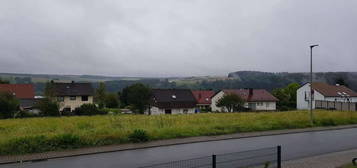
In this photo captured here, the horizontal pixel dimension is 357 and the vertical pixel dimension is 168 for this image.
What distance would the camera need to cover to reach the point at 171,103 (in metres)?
60.4

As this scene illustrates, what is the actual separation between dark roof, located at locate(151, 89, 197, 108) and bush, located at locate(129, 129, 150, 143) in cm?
4143

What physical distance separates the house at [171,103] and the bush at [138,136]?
41311 mm

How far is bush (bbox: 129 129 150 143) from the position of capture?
57.1 feet

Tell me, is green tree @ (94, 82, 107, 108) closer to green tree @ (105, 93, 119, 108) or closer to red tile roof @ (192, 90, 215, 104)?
green tree @ (105, 93, 119, 108)

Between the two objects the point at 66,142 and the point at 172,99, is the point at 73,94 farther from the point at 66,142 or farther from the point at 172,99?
the point at 66,142

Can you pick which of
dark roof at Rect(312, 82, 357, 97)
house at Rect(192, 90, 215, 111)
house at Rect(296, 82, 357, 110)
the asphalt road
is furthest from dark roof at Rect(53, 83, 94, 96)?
the asphalt road

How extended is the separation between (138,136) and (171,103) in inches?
1689

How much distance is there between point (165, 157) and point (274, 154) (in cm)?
432

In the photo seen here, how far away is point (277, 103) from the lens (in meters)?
71.0

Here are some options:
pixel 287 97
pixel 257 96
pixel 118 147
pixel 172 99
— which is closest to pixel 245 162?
pixel 118 147

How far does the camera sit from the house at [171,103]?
59531mm

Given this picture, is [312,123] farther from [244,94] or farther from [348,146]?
[244,94]

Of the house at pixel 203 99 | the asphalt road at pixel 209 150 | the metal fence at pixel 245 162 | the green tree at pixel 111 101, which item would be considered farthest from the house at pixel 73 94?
the metal fence at pixel 245 162

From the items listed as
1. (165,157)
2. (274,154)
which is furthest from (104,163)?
(274,154)
